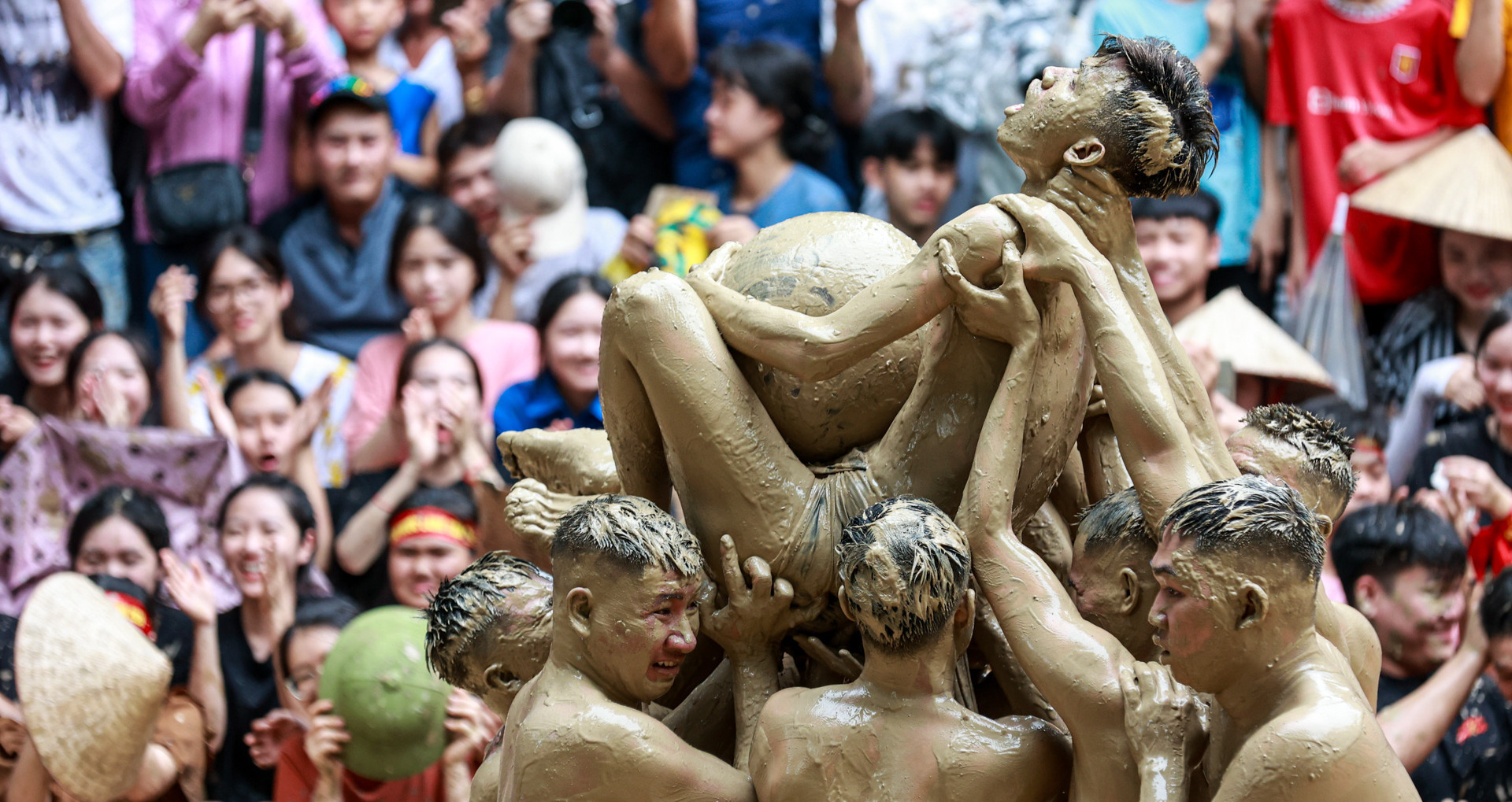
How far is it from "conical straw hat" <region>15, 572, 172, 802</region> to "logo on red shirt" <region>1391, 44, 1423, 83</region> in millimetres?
5380

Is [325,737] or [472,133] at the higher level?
[472,133]

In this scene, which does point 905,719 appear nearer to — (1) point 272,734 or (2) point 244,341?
(1) point 272,734

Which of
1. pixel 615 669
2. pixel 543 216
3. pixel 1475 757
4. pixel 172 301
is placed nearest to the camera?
pixel 615 669

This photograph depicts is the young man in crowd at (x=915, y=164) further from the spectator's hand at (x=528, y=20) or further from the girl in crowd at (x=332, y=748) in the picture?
the girl in crowd at (x=332, y=748)

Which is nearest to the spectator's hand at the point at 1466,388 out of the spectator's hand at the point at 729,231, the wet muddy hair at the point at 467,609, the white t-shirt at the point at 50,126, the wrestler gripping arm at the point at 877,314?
the spectator's hand at the point at 729,231

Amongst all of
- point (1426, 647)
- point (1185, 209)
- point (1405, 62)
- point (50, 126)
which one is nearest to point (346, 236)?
point (50, 126)

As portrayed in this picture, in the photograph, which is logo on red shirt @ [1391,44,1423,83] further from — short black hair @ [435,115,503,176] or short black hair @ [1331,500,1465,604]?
short black hair @ [435,115,503,176]

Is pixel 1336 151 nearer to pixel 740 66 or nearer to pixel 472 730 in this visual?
pixel 740 66

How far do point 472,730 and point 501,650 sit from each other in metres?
1.79

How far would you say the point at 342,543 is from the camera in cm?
626

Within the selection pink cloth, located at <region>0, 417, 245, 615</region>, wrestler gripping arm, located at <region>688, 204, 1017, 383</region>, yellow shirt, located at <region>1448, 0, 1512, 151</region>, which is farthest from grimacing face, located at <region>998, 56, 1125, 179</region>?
yellow shirt, located at <region>1448, 0, 1512, 151</region>

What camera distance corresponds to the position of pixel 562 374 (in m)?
6.49

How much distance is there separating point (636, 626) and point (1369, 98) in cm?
525

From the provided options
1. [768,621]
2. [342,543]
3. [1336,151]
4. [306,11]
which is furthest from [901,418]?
[306,11]
